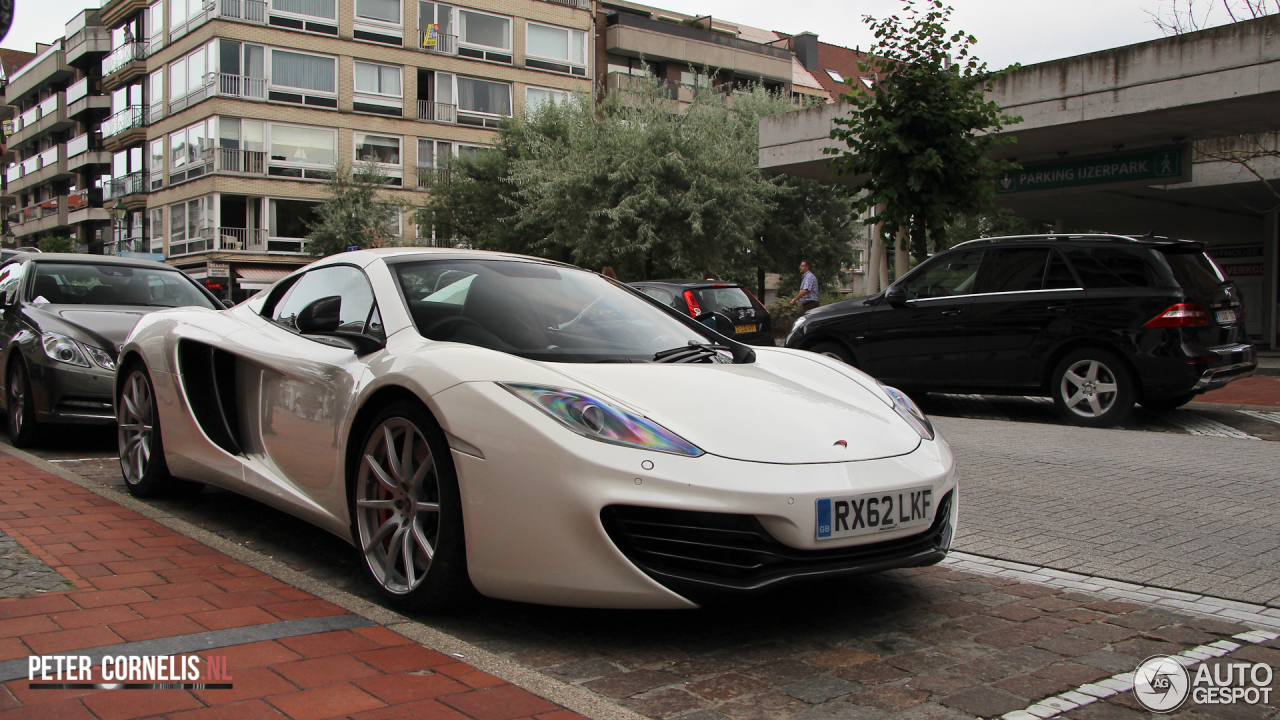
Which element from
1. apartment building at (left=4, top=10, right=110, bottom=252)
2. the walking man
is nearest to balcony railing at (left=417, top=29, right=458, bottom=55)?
apartment building at (left=4, top=10, right=110, bottom=252)

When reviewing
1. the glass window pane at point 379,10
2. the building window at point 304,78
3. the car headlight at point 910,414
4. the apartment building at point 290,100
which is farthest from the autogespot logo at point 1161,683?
A: the glass window pane at point 379,10

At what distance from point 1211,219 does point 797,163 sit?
987cm

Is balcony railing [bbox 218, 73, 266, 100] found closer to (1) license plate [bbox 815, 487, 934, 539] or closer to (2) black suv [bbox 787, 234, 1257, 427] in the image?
A: (2) black suv [bbox 787, 234, 1257, 427]

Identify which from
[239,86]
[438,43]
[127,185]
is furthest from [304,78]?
[127,185]

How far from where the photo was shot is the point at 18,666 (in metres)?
2.88

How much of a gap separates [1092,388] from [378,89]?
40.2 m

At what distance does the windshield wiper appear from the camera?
12.8ft

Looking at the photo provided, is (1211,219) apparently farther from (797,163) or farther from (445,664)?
(445,664)

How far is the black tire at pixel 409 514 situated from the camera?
3309mm

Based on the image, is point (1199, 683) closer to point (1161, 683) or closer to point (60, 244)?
point (1161, 683)

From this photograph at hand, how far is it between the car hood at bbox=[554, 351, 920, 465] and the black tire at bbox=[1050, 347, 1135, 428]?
592 centimetres

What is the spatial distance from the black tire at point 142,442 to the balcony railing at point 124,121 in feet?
158

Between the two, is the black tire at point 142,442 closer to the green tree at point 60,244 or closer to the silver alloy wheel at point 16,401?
the silver alloy wheel at point 16,401

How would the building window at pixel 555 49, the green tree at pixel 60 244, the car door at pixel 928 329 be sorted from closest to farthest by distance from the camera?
the car door at pixel 928 329 < the building window at pixel 555 49 < the green tree at pixel 60 244
